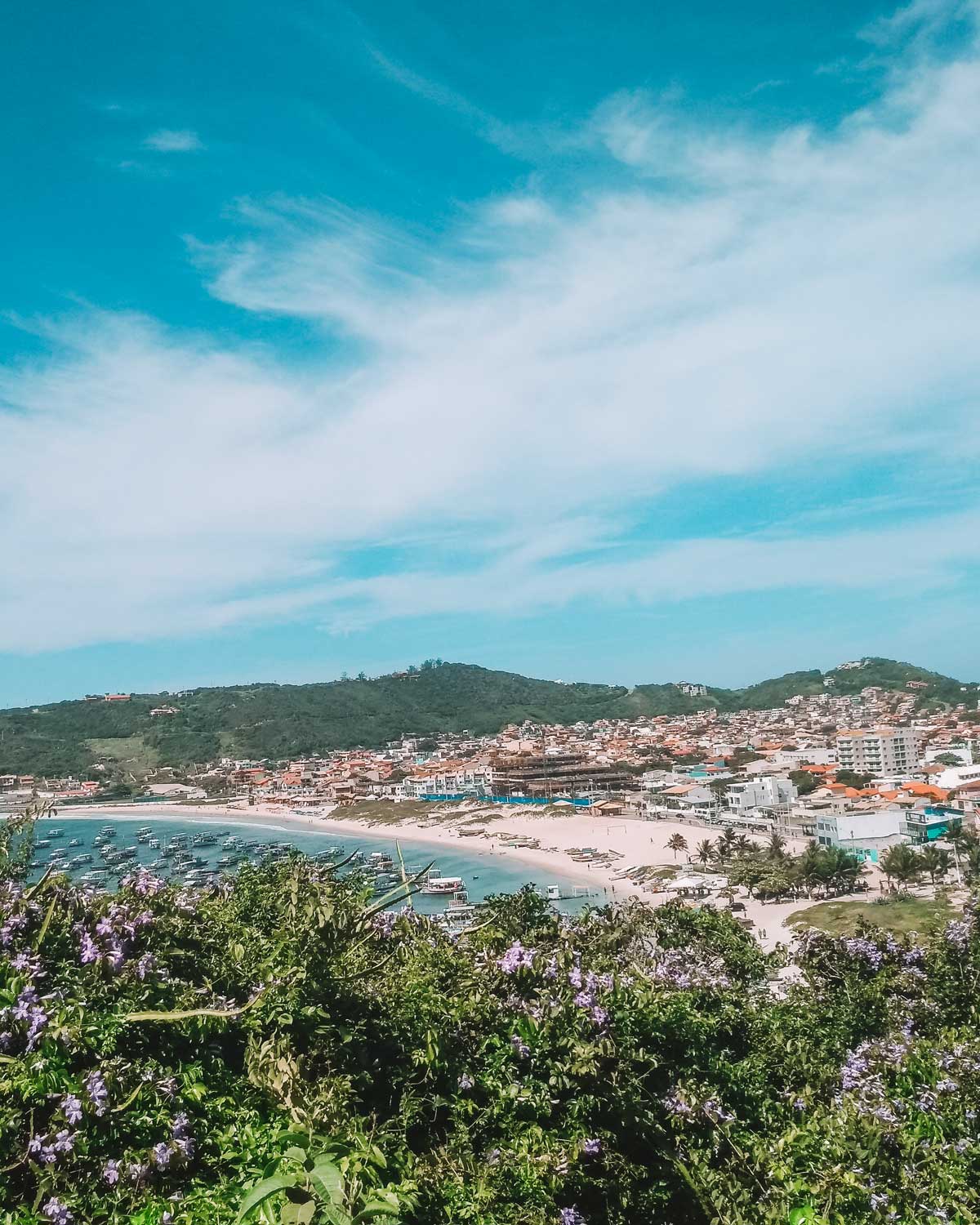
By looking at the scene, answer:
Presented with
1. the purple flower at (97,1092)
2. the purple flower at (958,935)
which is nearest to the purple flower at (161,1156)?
the purple flower at (97,1092)

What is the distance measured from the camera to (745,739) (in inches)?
4808

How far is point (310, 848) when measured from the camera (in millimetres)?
64938

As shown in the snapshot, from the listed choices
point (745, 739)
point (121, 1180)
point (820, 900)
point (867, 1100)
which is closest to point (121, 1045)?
point (121, 1180)

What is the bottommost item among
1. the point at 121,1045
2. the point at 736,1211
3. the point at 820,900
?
the point at 820,900

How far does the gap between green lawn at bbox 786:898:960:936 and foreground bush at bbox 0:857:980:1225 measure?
Answer: 88.9ft

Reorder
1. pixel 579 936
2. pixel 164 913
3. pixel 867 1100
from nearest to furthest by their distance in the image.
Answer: pixel 164 913 < pixel 867 1100 < pixel 579 936

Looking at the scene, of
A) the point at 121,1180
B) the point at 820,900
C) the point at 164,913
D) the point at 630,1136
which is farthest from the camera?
the point at 820,900

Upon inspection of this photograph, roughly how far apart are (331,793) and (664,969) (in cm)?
9169

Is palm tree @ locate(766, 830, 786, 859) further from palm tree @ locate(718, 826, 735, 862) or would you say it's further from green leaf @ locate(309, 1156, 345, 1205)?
green leaf @ locate(309, 1156, 345, 1205)

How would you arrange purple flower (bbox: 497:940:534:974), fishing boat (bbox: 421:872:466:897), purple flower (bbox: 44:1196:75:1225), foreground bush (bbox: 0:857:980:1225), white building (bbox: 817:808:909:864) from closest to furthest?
purple flower (bbox: 44:1196:75:1225) → foreground bush (bbox: 0:857:980:1225) → purple flower (bbox: 497:940:534:974) → fishing boat (bbox: 421:872:466:897) → white building (bbox: 817:808:909:864)

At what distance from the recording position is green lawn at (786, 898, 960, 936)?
3167 cm

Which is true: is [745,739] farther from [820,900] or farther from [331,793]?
[820,900]

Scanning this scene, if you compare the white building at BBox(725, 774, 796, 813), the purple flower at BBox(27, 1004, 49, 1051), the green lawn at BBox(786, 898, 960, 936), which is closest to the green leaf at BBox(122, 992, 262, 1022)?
the purple flower at BBox(27, 1004, 49, 1051)

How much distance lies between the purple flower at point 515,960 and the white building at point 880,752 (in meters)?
88.0
